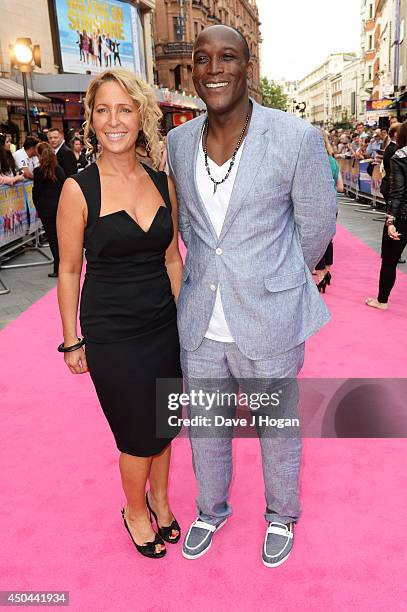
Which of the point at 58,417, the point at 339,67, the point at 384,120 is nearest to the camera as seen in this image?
the point at 58,417

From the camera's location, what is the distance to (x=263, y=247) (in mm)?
2027

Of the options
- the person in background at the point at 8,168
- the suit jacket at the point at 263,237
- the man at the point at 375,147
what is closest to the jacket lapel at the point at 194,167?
the suit jacket at the point at 263,237

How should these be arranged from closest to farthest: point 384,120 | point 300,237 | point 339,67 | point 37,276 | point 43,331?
1. point 300,237
2. point 43,331
3. point 37,276
4. point 384,120
5. point 339,67

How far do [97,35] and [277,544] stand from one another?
102 feet

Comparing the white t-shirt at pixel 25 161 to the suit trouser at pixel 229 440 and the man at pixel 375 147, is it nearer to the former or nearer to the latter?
the suit trouser at pixel 229 440

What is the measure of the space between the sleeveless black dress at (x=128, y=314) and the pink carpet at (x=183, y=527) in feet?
1.88

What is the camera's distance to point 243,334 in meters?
2.09

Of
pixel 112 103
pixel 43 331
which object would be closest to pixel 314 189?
pixel 112 103

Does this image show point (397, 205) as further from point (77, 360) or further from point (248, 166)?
point (77, 360)

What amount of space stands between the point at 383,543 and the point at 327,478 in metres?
0.54

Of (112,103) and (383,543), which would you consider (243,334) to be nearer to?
(112,103)

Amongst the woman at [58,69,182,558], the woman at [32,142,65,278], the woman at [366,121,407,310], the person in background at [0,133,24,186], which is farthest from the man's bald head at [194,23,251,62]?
the person in background at [0,133,24,186]

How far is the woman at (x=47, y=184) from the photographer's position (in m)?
7.09

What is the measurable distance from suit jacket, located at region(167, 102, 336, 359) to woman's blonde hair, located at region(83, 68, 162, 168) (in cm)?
8
